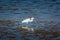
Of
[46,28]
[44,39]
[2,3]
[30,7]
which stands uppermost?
[2,3]

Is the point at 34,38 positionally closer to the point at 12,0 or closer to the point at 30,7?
the point at 30,7

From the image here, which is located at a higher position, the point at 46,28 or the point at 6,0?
the point at 6,0

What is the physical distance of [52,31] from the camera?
10781 mm

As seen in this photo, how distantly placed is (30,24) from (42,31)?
1634 mm

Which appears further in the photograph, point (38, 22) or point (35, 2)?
point (35, 2)

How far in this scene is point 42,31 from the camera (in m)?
10.8

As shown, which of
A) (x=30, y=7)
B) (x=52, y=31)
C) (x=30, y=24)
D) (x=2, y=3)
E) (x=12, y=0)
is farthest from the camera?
(x=12, y=0)

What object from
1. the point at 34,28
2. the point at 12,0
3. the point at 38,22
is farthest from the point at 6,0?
the point at 34,28

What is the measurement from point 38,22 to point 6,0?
10216 mm

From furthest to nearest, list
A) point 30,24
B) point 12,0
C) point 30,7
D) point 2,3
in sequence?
1. point 12,0
2. point 2,3
3. point 30,7
4. point 30,24

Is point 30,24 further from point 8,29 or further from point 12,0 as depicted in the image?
point 12,0

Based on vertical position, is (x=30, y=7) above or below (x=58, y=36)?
above

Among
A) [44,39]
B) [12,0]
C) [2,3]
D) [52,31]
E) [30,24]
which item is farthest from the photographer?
[12,0]

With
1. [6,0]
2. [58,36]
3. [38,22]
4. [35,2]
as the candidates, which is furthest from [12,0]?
[58,36]
